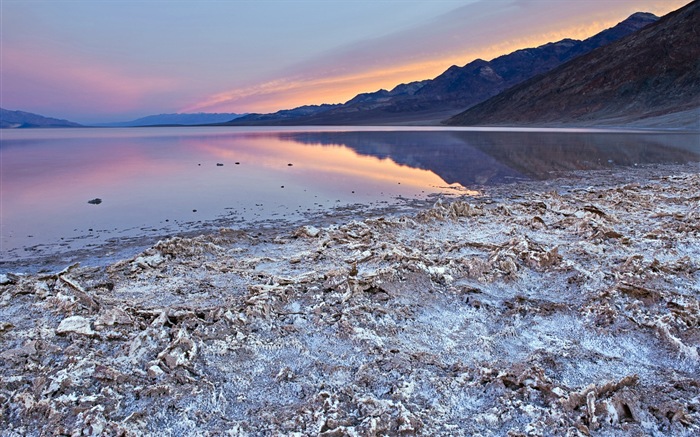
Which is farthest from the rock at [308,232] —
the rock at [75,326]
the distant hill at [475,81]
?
the distant hill at [475,81]

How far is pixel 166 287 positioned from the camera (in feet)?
13.2

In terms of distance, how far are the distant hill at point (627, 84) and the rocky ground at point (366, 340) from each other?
4921 cm

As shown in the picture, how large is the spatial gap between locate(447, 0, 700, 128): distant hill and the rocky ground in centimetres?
4921

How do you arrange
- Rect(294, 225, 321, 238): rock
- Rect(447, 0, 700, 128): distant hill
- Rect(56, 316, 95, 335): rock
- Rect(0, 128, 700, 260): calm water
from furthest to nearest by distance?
1. Rect(447, 0, 700, 128): distant hill
2. Rect(0, 128, 700, 260): calm water
3. Rect(294, 225, 321, 238): rock
4. Rect(56, 316, 95, 335): rock

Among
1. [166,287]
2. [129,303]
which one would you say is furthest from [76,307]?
[166,287]

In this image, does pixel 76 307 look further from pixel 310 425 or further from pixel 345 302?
pixel 310 425

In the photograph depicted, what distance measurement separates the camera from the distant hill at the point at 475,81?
14025cm

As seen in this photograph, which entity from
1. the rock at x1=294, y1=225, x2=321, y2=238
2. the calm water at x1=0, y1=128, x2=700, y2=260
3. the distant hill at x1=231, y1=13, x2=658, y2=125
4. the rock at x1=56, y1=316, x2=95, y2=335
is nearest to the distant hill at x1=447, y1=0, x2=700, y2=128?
the calm water at x1=0, y1=128, x2=700, y2=260

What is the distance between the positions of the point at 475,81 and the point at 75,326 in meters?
172

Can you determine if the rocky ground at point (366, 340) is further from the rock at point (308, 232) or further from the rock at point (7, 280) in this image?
the rock at point (308, 232)

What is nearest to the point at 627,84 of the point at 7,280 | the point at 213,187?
the point at 213,187

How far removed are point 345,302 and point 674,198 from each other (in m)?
6.83

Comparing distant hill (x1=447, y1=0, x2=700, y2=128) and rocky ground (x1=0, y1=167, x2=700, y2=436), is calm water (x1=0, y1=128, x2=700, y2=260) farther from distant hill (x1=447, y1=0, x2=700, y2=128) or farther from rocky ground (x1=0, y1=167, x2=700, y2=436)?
distant hill (x1=447, y1=0, x2=700, y2=128)

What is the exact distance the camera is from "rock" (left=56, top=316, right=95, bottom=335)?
3.03 meters
